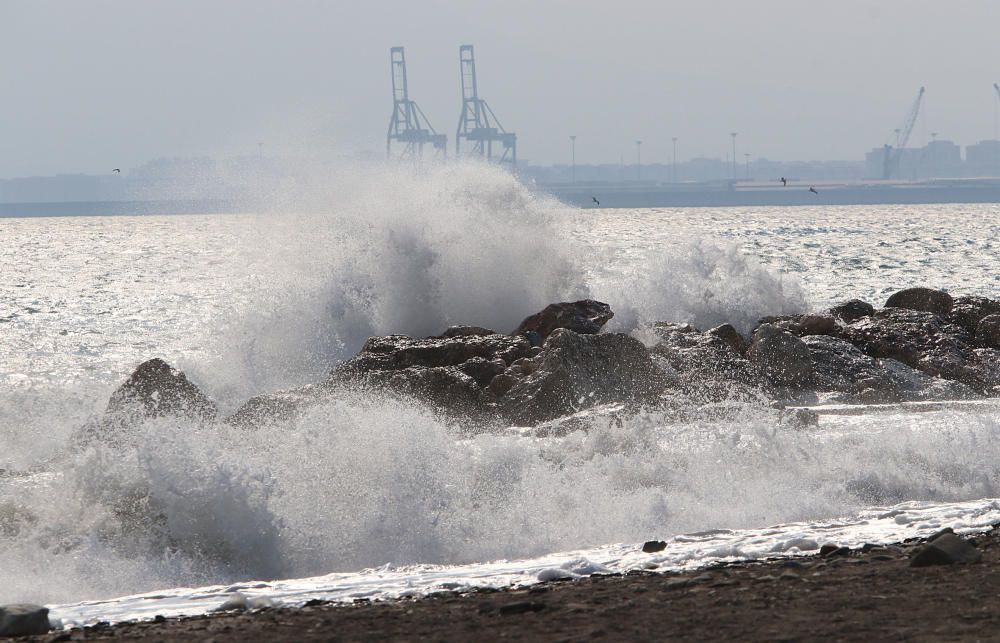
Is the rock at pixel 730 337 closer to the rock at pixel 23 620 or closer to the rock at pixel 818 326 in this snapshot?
the rock at pixel 818 326

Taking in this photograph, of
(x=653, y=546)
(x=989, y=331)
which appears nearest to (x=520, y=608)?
(x=653, y=546)

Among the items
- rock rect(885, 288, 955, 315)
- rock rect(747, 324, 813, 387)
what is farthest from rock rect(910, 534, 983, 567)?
rock rect(885, 288, 955, 315)

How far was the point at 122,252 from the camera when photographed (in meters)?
52.2

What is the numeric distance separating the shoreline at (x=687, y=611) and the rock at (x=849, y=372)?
584 cm

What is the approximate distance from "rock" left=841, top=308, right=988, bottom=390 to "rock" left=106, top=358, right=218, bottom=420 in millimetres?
6814

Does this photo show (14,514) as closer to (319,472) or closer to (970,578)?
(319,472)

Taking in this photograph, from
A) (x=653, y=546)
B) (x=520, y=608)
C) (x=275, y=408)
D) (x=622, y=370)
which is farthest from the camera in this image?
(x=622, y=370)

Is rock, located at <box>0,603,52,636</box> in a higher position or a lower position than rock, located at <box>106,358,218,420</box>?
→ lower

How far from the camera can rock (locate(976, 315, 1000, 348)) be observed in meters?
13.5

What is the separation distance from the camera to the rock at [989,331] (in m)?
13.5

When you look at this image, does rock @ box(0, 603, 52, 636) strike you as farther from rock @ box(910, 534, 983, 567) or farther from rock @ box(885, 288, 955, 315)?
rock @ box(885, 288, 955, 315)

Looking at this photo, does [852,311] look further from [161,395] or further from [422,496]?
[422,496]

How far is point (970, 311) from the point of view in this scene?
14.4m

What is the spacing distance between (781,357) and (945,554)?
6.68m
